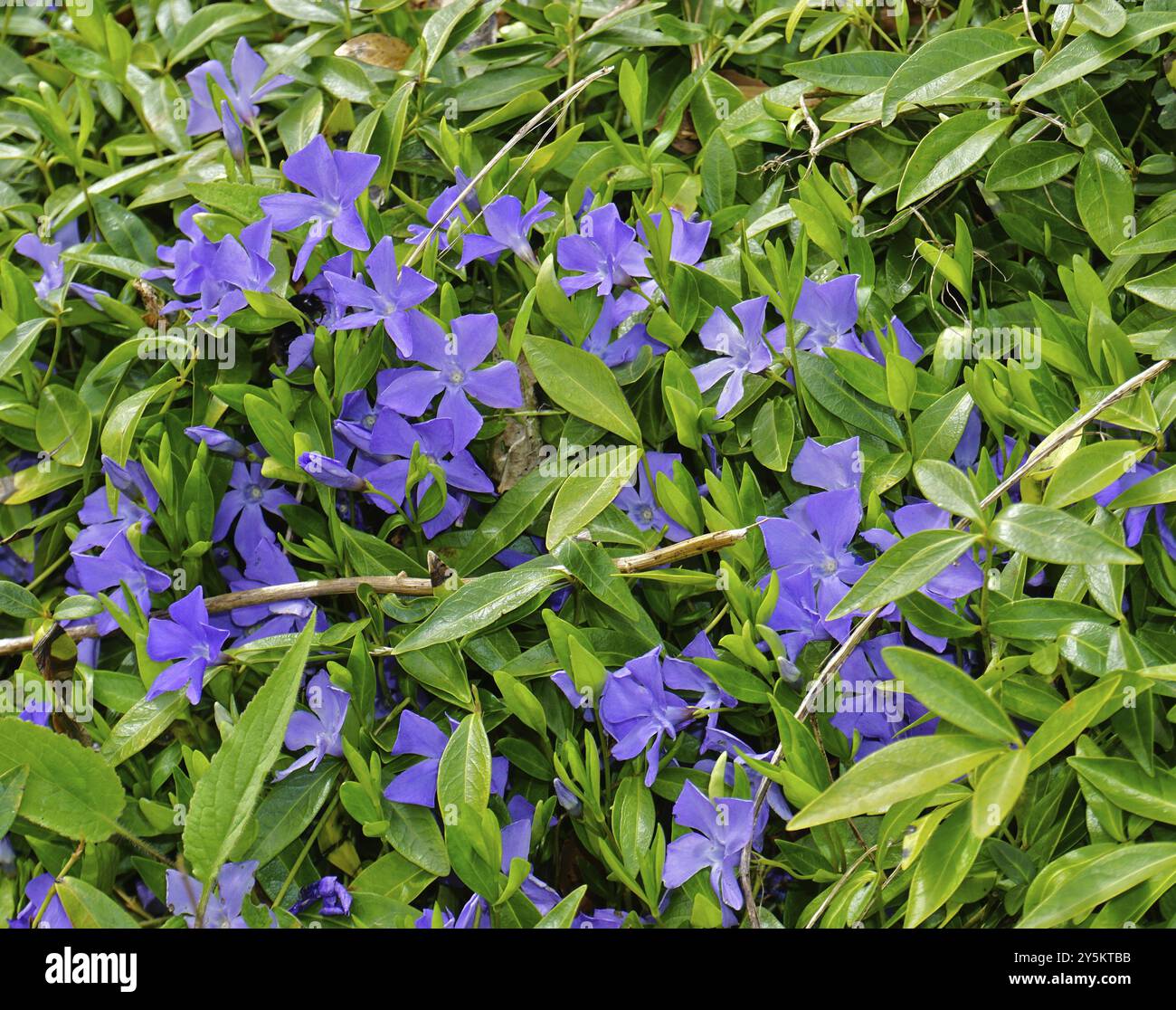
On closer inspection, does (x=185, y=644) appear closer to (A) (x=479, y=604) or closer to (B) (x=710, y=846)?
(A) (x=479, y=604)

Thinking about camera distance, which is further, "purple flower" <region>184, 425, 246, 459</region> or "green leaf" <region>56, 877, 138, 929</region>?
"purple flower" <region>184, 425, 246, 459</region>

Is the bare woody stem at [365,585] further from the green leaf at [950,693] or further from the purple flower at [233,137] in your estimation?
the purple flower at [233,137]

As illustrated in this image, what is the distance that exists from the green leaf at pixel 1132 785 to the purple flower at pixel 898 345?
1.55ft

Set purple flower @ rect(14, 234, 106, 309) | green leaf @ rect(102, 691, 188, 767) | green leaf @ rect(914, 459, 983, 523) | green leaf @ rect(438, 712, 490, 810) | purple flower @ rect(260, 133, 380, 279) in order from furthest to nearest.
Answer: purple flower @ rect(14, 234, 106, 309) < purple flower @ rect(260, 133, 380, 279) < green leaf @ rect(102, 691, 188, 767) < green leaf @ rect(438, 712, 490, 810) < green leaf @ rect(914, 459, 983, 523)

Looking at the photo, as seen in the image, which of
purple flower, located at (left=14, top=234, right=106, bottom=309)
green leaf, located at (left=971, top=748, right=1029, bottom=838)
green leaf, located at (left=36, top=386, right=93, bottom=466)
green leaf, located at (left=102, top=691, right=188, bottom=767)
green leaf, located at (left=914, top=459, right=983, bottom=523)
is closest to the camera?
green leaf, located at (left=971, top=748, right=1029, bottom=838)

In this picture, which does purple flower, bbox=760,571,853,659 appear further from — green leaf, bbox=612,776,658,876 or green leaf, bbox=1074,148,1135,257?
green leaf, bbox=1074,148,1135,257

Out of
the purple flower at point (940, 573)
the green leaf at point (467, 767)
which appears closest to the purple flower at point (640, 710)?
the green leaf at point (467, 767)

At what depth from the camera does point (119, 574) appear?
124cm

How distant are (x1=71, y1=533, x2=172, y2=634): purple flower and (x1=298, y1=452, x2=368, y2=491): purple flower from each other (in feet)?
0.72

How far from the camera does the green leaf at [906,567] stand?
35.6 inches

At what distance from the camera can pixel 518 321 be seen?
1190 millimetres

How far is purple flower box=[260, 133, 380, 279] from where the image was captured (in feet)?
4.10

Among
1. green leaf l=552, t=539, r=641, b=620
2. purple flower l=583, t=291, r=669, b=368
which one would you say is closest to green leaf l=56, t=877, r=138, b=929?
green leaf l=552, t=539, r=641, b=620

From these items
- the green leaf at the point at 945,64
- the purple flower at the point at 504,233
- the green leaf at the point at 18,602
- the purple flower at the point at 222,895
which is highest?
the green leaf at the point at 945,64
